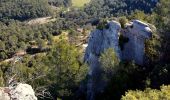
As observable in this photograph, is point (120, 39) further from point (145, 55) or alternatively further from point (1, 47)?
point (1, 47)

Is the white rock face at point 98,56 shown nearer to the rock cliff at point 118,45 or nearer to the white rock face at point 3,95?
the rock cliff at point 118,45

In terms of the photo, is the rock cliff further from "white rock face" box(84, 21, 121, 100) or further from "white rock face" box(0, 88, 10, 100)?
"white rock face" box(0, 88, 10, 100)

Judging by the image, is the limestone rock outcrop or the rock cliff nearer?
the limestone rock outcrop

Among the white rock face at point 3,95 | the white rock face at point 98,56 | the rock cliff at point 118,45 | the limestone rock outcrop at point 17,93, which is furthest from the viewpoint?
the white rock face at point 98,56

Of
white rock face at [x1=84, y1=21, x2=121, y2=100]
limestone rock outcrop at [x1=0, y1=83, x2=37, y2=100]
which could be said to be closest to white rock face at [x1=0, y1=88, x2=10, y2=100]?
limestone rock outcrop at [x1=0, y1=83, x2=37, y2=100]

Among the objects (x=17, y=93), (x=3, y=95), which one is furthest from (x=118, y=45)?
(x=3, y=95)

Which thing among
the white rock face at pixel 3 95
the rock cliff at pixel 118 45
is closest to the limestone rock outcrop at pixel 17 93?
the white rock face at pixel 3 95

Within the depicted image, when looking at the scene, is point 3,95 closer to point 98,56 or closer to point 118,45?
point 118,45

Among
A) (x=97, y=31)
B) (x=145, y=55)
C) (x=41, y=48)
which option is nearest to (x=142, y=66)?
(x=145, y=55)
